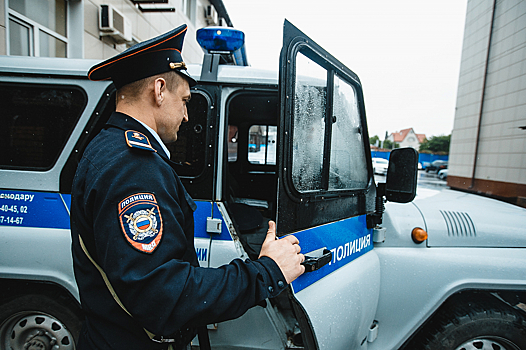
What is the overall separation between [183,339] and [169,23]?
10914 millimetres

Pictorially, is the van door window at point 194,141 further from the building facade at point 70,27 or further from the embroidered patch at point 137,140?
the building facade at point 70,27

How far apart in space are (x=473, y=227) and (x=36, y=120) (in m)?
2.83

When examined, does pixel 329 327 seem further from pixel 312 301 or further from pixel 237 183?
pixel 237 183

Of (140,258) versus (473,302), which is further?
(473,302)

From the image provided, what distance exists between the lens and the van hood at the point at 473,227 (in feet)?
6.58

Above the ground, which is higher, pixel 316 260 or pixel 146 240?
pixel 146 240

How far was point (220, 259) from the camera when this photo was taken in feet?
5.83

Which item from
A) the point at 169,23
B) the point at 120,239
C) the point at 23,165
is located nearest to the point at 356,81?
the point at 120,239

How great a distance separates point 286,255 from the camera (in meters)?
1.04

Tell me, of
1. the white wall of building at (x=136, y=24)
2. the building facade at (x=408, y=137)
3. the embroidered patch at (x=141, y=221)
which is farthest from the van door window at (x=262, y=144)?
the building facade at (x=408, y=137)

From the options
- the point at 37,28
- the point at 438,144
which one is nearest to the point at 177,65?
the point at 37,28

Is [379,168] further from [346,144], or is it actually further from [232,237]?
[232,237]

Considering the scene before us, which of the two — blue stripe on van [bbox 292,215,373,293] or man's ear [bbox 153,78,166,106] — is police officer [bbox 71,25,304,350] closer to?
man's ear [bbox 153,78,166,106]

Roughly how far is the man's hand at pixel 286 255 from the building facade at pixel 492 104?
10813mm
